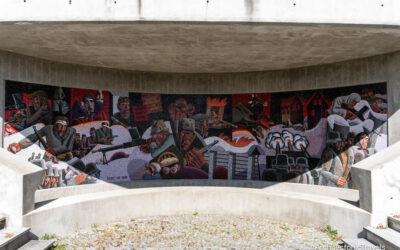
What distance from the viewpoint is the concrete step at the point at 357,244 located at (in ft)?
24.6

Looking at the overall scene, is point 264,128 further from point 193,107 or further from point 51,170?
point 51,170

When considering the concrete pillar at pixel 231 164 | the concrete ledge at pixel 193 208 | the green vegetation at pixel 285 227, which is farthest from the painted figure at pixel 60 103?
the green vegetation at pixel 285 227

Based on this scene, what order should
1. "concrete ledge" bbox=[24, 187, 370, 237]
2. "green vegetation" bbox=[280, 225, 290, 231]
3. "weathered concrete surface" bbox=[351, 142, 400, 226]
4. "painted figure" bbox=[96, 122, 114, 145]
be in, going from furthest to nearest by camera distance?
1. "painted figure" bbox=[96, 122, 114, 145]
2. "green vegetation" bbox=[280, 225, 290, 231]
3. "concrete ledge" bbox=[24, 187, 370, 237]
4. "weathered concrete surface" bbox=[351, 142, 400, 226]

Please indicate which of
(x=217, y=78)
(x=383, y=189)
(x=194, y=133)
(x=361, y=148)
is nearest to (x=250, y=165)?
(x=194, y=133)

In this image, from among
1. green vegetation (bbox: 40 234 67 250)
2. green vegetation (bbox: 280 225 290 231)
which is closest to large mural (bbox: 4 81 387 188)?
green vegetation (bbox: 280 225 290 231)

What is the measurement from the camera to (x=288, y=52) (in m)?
10.5

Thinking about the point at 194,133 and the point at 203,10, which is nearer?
the point at 203,10

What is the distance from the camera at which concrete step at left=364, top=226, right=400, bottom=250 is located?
678 centimetres

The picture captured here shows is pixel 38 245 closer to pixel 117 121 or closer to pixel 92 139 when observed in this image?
pixel 92 139

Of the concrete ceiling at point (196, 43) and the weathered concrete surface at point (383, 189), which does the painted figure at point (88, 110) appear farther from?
the weathered concrete surface at point (383, 189)

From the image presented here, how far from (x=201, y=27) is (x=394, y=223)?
7.10m

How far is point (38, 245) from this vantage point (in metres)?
7.63

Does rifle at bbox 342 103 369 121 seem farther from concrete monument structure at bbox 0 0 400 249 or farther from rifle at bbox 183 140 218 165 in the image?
rifle at bbox 183 140 218 165

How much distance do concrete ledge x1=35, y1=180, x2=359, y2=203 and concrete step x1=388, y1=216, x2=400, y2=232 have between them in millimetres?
3069
